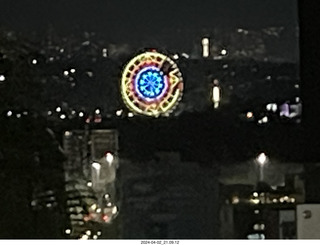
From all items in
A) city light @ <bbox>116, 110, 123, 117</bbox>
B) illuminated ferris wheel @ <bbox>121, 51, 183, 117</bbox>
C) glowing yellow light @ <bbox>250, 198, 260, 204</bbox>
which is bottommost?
glowing yellow light @ <bbox>250, 198, 260, 204</bbox>

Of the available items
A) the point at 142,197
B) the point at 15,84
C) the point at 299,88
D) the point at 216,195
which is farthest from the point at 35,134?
the point at 299,88

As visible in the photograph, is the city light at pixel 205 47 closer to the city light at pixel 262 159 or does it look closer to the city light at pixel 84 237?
the city light at pixel 262 159

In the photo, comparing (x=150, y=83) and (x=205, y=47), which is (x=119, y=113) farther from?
(x=205, y=47)

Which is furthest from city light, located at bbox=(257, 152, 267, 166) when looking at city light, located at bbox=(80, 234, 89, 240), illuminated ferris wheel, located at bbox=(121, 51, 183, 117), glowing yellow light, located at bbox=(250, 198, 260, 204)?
city light, located at bbox=(80, 234, 89, 240)

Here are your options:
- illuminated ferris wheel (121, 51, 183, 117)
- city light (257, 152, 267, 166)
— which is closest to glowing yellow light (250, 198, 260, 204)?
city light (257, 152, 267, 166)

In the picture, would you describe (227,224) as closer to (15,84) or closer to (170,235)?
(170,235)

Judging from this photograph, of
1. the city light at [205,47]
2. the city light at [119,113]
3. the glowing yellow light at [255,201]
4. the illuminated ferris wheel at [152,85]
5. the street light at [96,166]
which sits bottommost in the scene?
the glowing yellow light at [255,201]

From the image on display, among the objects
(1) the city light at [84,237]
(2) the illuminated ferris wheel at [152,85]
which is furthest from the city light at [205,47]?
(1) the city light at [84,237]

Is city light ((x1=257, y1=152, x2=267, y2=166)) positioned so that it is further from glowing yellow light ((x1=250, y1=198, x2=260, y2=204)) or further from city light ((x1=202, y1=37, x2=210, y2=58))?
city light ((x1=202, y1=37, x2=210, y2=58))

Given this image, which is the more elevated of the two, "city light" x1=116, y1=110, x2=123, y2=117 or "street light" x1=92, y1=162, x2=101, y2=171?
"city light" x1=116, y1=110, x2=123, y2=117
